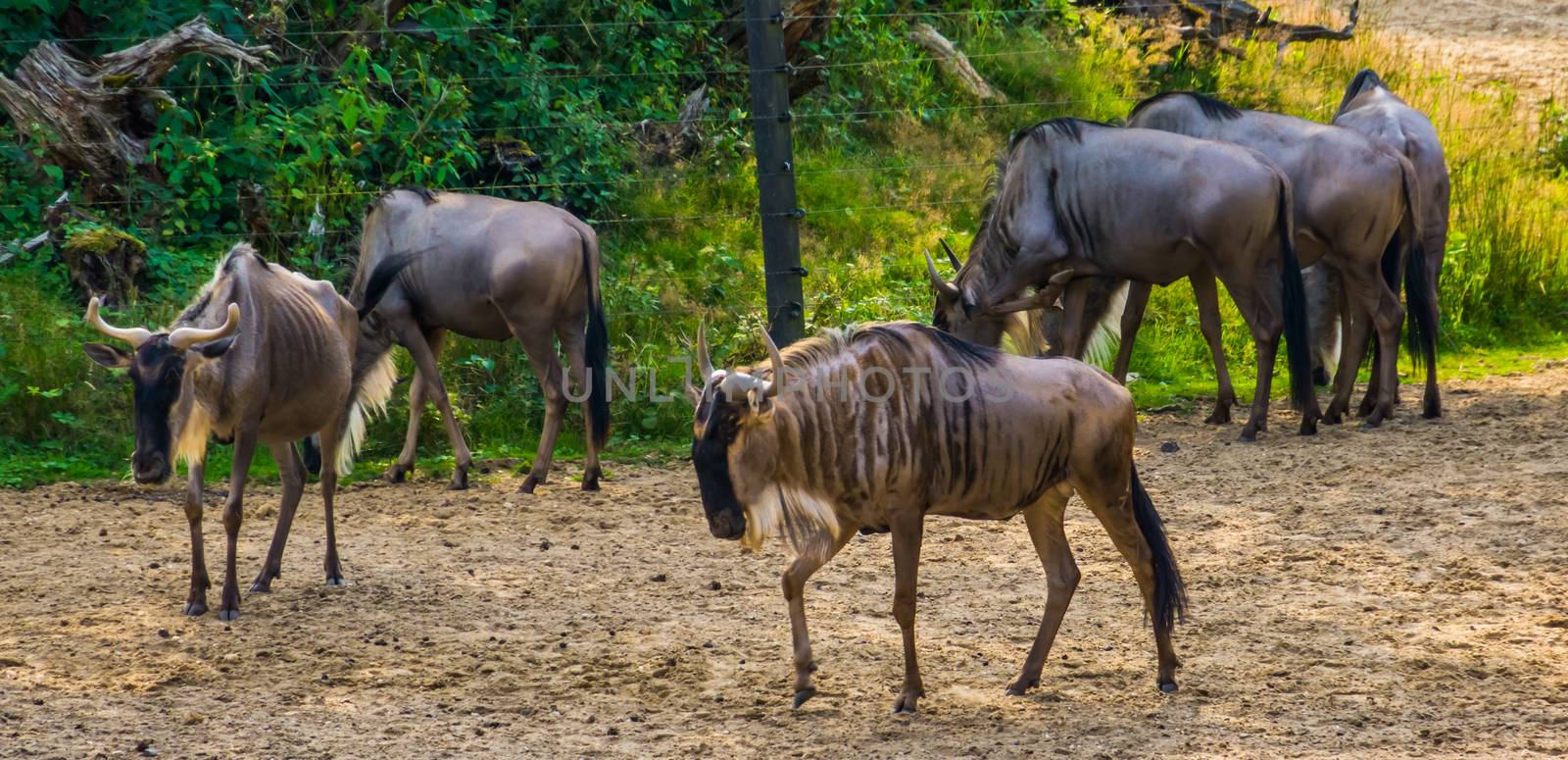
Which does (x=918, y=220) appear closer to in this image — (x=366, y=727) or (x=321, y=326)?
(x=321, y=326)

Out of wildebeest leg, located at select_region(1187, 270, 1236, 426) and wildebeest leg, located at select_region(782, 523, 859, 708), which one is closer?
wildebeest leg, located at select_region(782, 523, 859, 708)

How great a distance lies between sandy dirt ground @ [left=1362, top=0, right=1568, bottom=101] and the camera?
1560 centimetres

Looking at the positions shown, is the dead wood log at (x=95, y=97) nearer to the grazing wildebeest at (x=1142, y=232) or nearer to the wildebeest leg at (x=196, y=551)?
the wildebeest leg at (x=196, y=551)

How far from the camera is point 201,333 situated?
6.12 meters

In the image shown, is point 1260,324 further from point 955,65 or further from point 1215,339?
point 955,65

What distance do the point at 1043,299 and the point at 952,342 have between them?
12.9ft

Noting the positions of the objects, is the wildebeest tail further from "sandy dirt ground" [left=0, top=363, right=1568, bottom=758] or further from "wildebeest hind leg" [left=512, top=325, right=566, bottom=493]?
"wildebeest hind leg" [left=512, top=325, right=566, bottom=493]

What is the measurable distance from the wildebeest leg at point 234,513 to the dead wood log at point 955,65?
837 centimetres

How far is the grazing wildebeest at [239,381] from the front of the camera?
6043mm

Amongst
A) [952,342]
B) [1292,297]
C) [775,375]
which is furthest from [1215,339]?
[775,375]

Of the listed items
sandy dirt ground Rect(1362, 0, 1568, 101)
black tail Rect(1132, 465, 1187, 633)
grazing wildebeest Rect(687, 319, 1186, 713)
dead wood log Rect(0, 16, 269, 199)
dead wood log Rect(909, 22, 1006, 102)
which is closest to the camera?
grazing wildebeest Rect(687, 319, 1186, 713)

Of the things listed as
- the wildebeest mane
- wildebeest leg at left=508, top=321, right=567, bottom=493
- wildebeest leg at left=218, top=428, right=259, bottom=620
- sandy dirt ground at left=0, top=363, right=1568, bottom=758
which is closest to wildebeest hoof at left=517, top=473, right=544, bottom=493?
wildebeest leg at left=508, top=321, right=567, bottom=493

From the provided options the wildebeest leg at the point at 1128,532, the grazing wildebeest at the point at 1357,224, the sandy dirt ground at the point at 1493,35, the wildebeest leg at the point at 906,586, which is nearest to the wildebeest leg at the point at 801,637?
the wildebeest leg at the point at 906,586

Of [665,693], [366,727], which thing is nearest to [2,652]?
[366,727]
